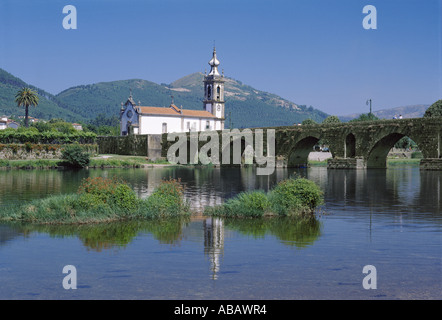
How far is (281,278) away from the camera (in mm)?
11742

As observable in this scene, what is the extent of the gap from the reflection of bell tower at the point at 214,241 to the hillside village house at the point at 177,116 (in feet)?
283

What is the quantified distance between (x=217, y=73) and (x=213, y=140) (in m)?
42.2

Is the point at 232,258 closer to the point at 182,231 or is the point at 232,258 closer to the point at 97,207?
the point at 182,231

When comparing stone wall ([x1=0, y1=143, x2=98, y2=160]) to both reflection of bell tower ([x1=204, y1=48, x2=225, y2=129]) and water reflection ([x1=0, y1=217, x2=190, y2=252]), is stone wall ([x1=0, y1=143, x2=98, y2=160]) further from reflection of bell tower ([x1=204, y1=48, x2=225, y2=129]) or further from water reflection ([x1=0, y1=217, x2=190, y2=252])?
water reflection ([x1=0, y1=217, x2=190, y2=252])

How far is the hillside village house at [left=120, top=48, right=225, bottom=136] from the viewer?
105312mm

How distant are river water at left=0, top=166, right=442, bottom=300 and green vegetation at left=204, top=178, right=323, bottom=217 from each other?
2.45 ft

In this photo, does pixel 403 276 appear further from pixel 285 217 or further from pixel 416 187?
pixel 416 187

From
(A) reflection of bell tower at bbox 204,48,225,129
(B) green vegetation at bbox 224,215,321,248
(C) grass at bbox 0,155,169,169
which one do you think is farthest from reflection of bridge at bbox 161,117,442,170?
(A) reflection of bell tower at bbox 204,48,225,129

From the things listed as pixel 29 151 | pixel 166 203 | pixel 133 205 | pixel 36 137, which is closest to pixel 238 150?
pixel 36 137

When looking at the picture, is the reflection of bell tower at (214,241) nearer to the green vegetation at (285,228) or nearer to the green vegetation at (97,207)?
the green vegetation at (285,228)

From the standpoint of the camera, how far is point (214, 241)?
16094 millimetres

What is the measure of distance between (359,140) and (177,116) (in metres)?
53.7
